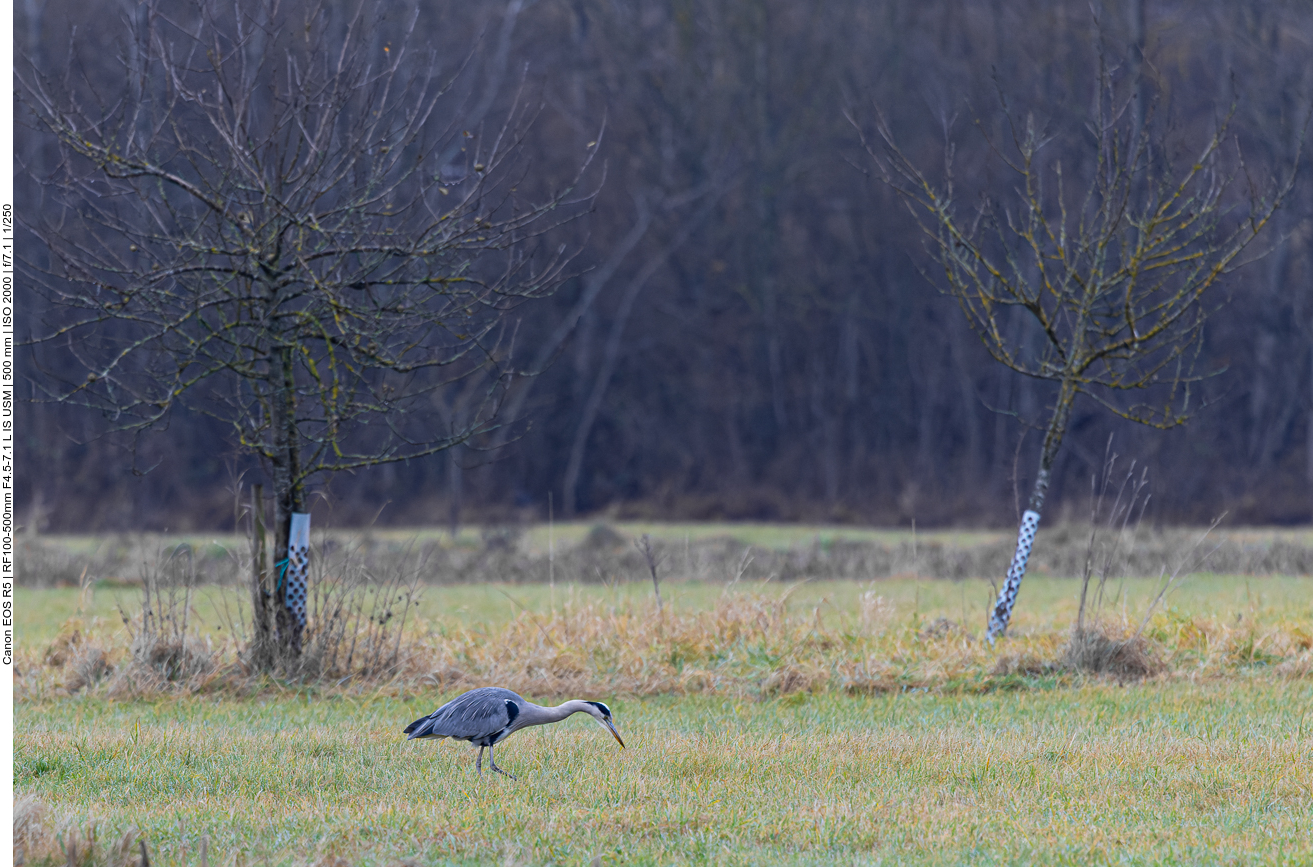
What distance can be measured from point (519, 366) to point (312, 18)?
93.4 feet

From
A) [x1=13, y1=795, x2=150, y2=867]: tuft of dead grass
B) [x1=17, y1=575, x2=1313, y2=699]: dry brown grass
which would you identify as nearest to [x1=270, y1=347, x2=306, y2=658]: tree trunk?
[x1=17, y1=575, x2=1313, y2=699]: dry brown grass

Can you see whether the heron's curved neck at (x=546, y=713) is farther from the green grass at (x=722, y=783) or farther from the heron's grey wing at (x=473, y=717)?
the green grass at (x=722, y=783)

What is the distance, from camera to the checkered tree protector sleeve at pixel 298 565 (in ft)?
33.9

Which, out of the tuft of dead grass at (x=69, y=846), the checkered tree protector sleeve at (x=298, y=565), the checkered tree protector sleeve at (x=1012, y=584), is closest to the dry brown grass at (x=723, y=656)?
the checkered tree protector sleeve at (x=1012, y=584)

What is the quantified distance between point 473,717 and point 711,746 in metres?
1.71

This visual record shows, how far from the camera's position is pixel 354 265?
1180cm

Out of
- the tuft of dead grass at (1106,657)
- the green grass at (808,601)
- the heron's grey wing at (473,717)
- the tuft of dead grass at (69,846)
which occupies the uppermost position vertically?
the heron's grey wing at (473,717)

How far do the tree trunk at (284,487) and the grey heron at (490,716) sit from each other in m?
4.02

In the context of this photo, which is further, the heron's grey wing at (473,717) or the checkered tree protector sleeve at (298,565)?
the checkered tree protector sleeve at (298,565)

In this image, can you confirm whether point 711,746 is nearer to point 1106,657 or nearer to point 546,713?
point 546,713

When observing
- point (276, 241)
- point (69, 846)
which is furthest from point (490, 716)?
point (276, 241)

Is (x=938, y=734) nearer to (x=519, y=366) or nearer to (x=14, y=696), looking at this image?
(x=14, y=696)

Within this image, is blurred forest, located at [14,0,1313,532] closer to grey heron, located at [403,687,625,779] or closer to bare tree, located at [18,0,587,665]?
bare tree, located at [18,0,587,665]

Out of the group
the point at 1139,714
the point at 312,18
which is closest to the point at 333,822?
the point at 1139,714
